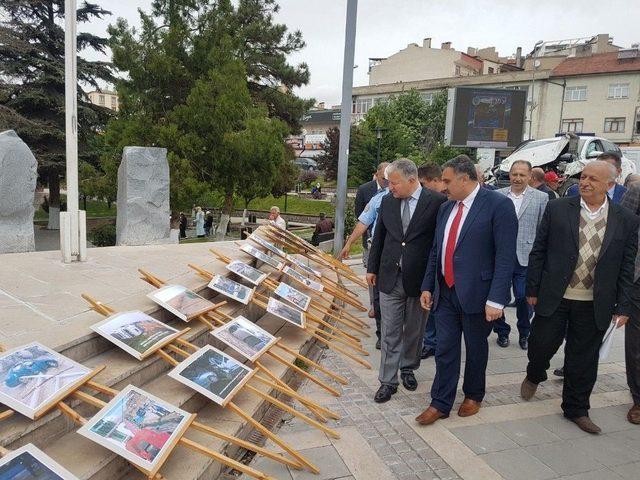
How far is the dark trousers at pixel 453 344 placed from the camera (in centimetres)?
344

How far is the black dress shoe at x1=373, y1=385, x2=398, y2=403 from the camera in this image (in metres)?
3.84

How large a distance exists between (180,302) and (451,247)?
7.34 feet

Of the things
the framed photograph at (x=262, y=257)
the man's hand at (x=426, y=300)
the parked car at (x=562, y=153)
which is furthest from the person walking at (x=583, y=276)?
the parked car at (x=562, y=153)

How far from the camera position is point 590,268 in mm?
3479

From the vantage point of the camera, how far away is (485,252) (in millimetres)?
3340

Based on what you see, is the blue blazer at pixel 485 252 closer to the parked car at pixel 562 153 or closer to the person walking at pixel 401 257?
the person walking at pixel 401 257

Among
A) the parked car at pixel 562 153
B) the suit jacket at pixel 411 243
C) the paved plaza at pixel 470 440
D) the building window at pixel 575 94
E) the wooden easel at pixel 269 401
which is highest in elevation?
the building window at pixel 575 94

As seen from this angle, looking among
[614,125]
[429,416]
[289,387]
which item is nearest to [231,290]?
[289,387]

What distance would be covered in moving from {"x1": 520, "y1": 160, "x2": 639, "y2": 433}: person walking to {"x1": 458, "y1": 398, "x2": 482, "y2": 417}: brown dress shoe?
69 cm

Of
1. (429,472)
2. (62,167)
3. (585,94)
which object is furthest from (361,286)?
(585,94)

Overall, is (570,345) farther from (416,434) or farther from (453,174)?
(453,174)

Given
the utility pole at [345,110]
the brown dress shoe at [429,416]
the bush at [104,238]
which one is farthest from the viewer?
the bush at [104,238]

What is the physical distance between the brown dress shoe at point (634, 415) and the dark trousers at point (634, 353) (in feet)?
0.16

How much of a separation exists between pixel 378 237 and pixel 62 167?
2066 cm
